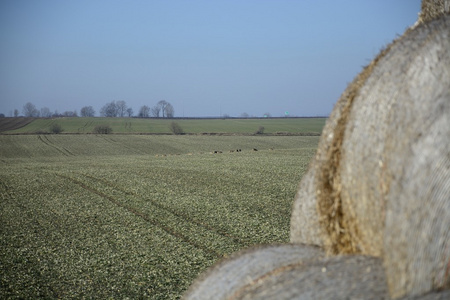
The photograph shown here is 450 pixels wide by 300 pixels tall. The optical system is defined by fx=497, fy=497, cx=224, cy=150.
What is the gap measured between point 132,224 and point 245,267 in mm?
11834

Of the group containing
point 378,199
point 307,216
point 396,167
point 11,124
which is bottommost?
point 307,216

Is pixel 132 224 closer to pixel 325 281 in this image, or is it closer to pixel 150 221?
pixel 150 221

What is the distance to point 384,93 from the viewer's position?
321cm

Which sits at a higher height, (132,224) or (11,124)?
(11,124)

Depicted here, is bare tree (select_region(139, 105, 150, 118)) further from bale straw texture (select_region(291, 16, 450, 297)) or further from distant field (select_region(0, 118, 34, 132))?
bale straw texture (select_region(291, 16, 450, 297))

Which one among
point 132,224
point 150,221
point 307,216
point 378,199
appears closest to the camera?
point 378,199

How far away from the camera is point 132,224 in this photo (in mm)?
15219

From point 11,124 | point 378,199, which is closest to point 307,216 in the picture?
point 378,199

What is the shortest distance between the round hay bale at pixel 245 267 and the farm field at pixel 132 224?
510 centimetres

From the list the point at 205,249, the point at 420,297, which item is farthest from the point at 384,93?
the point at 205,249

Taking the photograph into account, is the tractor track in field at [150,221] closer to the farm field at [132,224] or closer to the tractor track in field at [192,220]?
the farm field at [132,224]

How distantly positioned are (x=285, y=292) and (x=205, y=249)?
9430 millimetres

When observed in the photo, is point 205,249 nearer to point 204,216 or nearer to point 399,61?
point 204,216

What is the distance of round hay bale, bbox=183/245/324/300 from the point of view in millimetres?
3660
